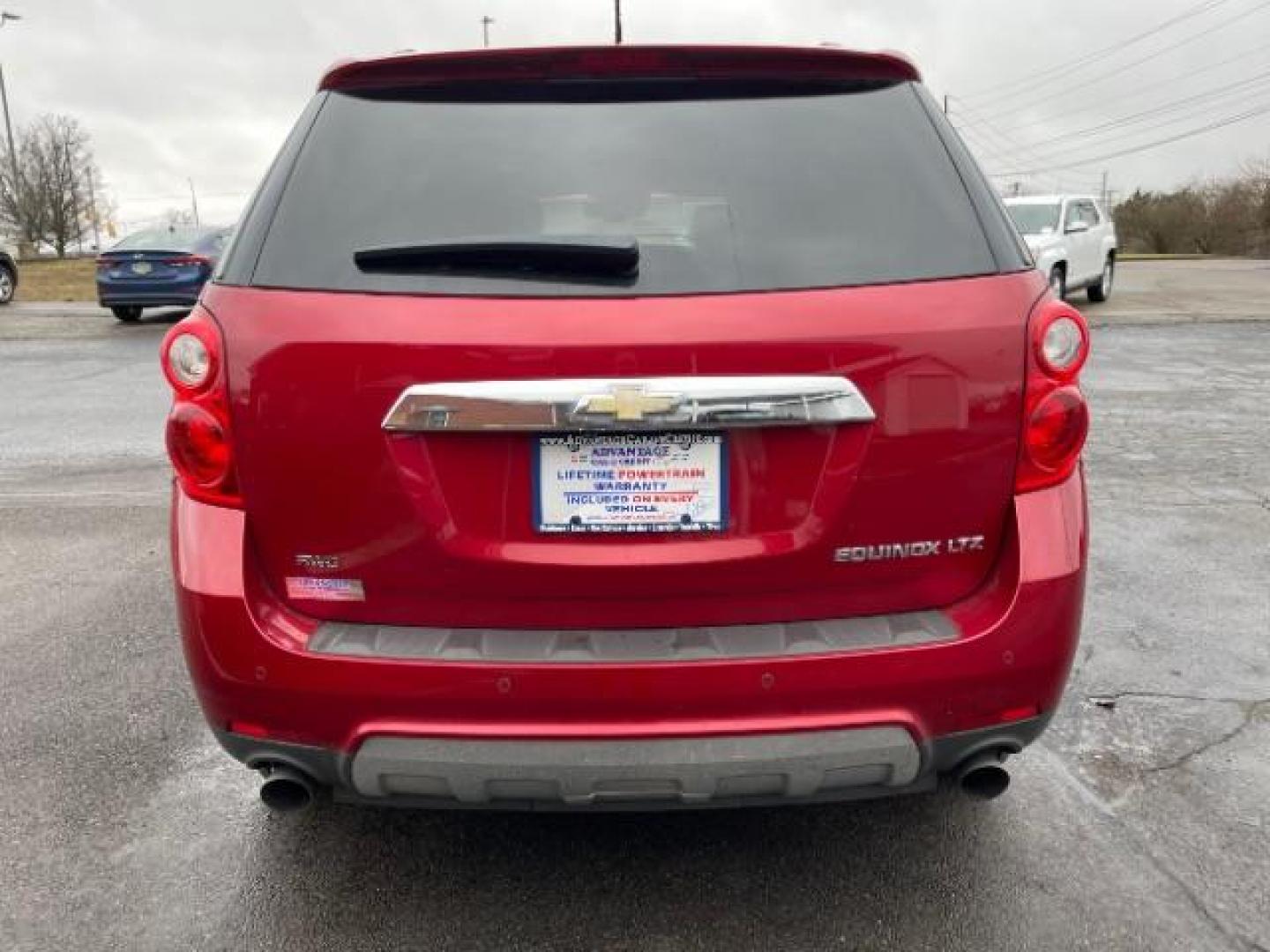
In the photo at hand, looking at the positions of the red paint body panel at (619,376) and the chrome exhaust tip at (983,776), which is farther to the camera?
the chrome exhaust tip at (983,776)

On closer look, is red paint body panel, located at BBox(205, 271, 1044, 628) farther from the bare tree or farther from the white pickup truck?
the bare tree

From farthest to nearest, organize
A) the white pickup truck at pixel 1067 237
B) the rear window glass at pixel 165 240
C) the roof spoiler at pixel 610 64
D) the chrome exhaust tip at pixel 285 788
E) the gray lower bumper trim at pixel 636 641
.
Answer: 1. the rear window glass at pixel 165 240
2. the white pickup truck at pixel 1067 237
3. the roof spoiler at pixel 610 64
4. the chrome exhaust tip at pixel 285 788
5. the gray lower bumper trim at pixel 636 641

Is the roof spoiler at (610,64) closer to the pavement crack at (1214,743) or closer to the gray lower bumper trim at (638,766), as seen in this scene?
the gray lower bumper trim at (638,766)

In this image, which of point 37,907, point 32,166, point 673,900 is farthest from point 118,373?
point 32,166

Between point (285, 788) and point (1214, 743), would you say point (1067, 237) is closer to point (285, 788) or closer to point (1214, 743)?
point (1214, 743)

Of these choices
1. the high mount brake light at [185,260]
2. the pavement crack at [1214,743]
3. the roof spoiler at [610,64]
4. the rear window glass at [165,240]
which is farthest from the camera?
the rear window glass at [165,240]

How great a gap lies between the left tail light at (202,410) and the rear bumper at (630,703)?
6cm

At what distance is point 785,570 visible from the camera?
1.99 meters

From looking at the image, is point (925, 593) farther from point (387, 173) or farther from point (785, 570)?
point (387, 173)

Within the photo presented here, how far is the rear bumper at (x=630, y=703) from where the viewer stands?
197 cm

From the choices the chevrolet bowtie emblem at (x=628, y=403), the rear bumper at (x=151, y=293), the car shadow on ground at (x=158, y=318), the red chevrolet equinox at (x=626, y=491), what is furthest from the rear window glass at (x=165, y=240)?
the chevrolet bowtie emblem at (x=628, y=403)

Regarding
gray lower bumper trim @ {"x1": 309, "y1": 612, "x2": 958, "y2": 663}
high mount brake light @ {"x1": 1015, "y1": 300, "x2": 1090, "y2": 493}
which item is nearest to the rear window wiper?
gray lower bumper trim @ {"x1": 309, "y1": 612, "x2": 958, "y2": 663}

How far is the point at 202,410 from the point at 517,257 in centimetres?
69

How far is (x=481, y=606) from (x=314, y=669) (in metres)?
0.35
